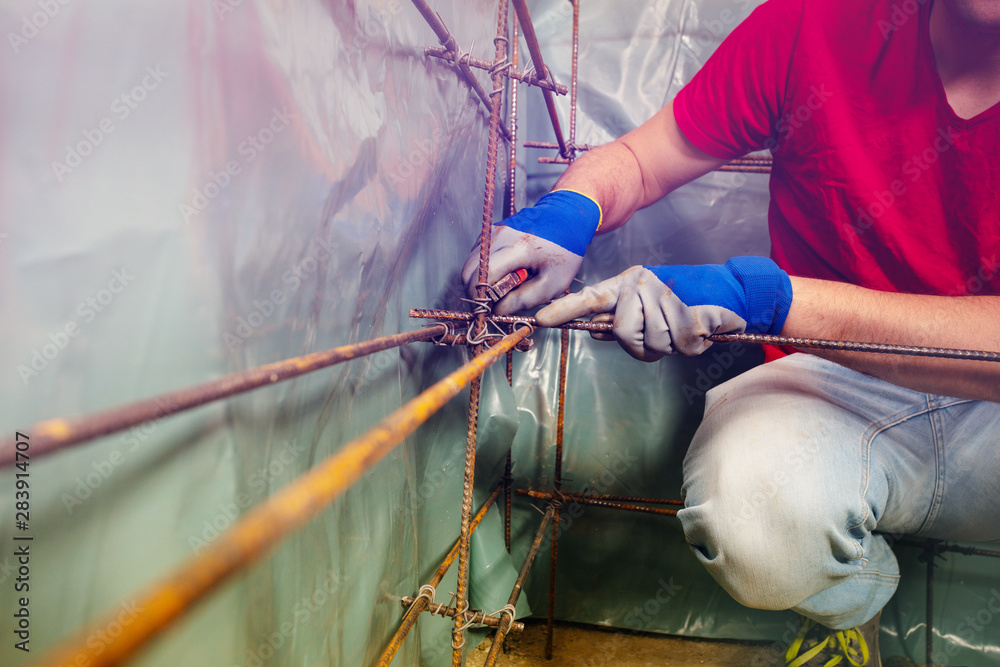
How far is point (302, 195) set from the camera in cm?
52

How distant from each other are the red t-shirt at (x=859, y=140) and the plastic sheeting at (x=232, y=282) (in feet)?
1.96

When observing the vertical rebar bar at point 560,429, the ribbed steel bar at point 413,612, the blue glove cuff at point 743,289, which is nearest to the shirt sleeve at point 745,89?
the vertical rebar bar at point 560,429

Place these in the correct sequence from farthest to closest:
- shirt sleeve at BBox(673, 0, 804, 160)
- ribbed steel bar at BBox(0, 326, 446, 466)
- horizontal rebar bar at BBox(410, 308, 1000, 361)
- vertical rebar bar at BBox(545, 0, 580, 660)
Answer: vertical rebar bar at BBox(545, 0, 580, 660) → shirt sleeve at BBox(673, 0, 804, 160) → horizontal rebar bar at BBox(410, 308, 1000, 361) → ribbed steel bar at BBox(0, 326, 446, 466)

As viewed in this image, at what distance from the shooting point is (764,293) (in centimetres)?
81

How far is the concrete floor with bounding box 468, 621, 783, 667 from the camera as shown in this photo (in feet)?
4.34

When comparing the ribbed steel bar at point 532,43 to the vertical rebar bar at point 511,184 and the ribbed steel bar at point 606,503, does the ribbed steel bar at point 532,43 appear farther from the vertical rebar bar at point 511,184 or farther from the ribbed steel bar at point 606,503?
the ribbed steel bar at point 606,503

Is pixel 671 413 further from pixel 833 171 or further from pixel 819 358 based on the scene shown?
pixel 833 171

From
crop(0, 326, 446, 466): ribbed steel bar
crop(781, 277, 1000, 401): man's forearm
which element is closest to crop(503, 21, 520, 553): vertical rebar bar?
crop(781, 277, 1000, 401): man's forearm

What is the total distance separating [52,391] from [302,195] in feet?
0.92

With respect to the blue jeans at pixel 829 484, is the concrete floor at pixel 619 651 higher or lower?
lower

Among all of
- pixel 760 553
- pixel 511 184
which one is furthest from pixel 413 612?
pixel 511 184

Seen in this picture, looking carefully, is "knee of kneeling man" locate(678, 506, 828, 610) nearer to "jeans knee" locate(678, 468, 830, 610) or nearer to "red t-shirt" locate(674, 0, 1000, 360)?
"jeans knee" locate(678, 468, 830, 610)

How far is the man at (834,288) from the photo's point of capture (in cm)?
77

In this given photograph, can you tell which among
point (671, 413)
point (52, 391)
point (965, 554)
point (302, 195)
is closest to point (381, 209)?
point (302, 195)
